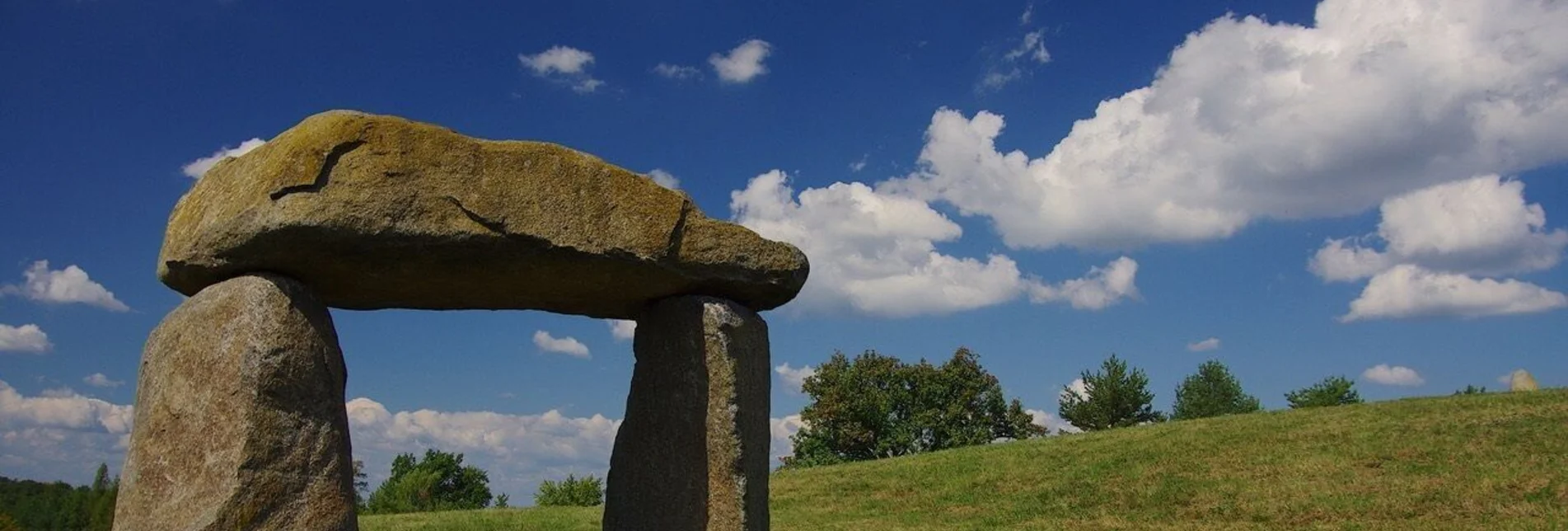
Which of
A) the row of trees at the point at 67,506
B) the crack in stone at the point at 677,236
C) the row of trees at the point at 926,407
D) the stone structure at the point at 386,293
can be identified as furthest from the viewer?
the row of trees at the point at 926,407

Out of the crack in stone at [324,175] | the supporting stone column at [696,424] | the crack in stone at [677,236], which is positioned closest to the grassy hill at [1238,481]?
the supporting stone column at [696,424]

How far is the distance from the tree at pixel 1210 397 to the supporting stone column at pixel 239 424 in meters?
59.5

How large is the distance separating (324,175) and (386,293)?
162cm

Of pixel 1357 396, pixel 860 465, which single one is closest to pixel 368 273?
pixel 860 465

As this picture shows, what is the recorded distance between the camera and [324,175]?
704 centimetres

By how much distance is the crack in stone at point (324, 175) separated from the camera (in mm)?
6992

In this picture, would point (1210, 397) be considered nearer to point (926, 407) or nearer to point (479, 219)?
point (926, 407)

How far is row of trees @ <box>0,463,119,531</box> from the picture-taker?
15633mm

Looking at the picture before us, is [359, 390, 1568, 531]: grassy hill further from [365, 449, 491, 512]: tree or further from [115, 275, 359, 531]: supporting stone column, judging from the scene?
[365, 449, 491, 512]: tree

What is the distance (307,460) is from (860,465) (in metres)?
21.1

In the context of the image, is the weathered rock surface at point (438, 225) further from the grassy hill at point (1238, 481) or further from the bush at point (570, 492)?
the bush at point (570, 492)

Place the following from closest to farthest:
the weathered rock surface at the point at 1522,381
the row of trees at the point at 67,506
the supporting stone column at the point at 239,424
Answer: the supporting stone column at the point at 239,424 → the row of trees at the point at 67,506 → the weathered rock surface at the point at 1522,381

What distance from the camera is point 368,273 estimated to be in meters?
7.76

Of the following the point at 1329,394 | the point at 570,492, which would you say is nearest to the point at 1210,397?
the point at 1329,394
